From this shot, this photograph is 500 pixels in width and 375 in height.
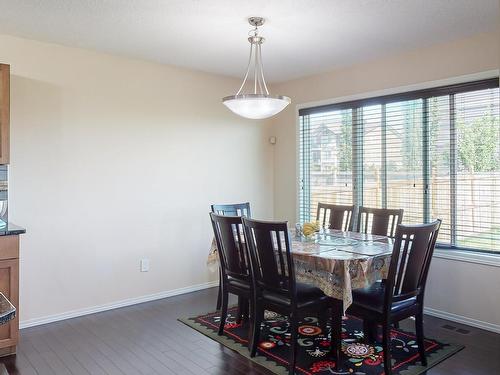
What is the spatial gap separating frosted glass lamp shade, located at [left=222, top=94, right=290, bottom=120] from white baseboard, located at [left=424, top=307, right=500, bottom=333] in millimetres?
2347

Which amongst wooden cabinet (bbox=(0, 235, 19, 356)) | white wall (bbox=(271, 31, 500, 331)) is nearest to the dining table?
white wall (bbox=(271, 31, 500, 331))

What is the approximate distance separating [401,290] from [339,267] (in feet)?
1.51

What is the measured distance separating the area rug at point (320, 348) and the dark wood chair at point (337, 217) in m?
0.88

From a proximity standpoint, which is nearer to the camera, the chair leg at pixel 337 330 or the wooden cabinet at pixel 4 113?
the chair leg at pixel 337 330

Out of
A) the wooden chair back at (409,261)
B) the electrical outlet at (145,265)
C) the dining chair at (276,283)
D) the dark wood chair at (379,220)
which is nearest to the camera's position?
Answer: the wooden chair back at (409,261)

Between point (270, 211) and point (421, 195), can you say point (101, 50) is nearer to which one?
point (270, 211)

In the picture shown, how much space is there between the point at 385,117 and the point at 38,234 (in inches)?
136

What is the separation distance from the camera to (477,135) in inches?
141

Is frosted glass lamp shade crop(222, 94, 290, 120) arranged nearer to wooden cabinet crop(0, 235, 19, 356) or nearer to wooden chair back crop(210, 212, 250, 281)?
wooden chair back crop(210, 212, 250, 281)

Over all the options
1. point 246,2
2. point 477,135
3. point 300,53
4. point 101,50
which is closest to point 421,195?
point 477,135

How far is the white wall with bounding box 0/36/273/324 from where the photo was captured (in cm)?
357

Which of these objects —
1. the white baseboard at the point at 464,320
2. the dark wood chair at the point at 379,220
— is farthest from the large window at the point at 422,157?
the white baseboard at the point at 464,320

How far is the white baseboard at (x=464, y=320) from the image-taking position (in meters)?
3.42

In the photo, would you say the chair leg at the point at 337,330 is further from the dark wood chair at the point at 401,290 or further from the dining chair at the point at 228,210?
the dining chair at the point at 228,210
